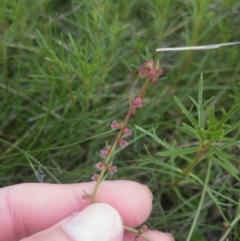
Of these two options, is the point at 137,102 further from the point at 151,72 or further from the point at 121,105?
the point at 121,105

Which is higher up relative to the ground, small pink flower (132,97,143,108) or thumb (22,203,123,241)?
small pink flower (132,97,143,108)

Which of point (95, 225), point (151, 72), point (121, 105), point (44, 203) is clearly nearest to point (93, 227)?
point (95, 225)

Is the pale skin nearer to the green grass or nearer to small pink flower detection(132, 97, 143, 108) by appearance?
the green grass

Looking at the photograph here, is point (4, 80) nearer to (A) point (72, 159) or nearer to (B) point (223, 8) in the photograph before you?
(A) point (72, 159)

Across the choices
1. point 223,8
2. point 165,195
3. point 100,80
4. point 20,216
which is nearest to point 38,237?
point 20,216

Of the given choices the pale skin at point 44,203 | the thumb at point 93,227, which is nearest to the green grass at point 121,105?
the pale skin at point 44,203

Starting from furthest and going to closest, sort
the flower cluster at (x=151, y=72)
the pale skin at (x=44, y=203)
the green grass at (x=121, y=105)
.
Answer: the green grass at (x=121, y=105) < the pale skin at (x=44, y=203) < the flower cluster at (x=151, y=72)

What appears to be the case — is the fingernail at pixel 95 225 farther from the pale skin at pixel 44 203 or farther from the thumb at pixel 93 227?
the pale skin at pixel 44 203

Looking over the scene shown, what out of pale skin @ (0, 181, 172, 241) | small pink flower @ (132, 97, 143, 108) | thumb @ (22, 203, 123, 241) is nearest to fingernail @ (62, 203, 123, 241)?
thumb @ (22, 203, 123, 241)
